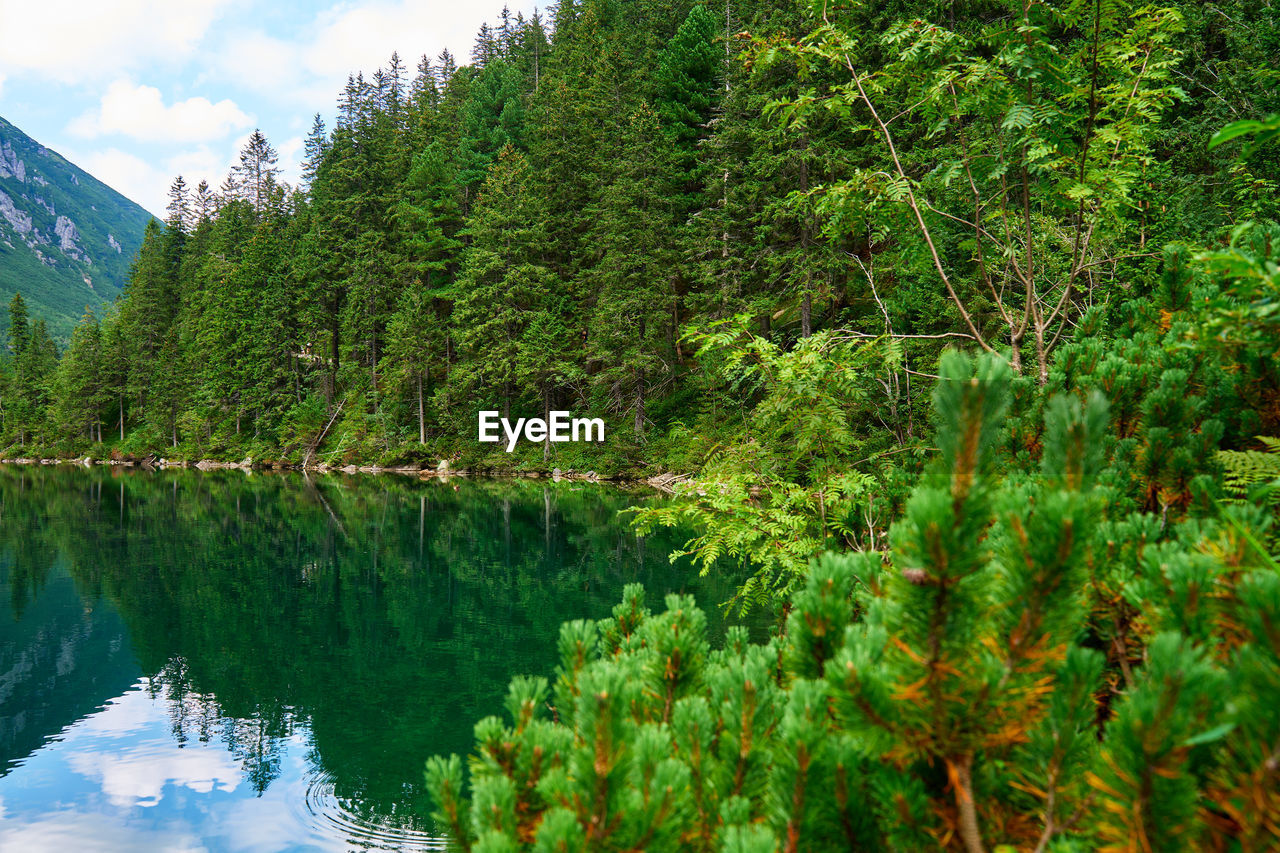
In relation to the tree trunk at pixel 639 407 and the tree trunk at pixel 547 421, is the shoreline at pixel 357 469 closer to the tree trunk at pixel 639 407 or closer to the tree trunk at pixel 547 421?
the tree trunk at pixel 547 421

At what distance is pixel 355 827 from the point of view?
513 centimetres

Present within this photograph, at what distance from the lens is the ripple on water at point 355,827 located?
487 centimetres

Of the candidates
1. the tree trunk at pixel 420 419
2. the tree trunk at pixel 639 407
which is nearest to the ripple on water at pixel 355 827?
the tree trunk at pixel 639 407

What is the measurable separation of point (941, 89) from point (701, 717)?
401 cm

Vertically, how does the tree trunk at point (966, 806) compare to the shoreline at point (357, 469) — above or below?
above

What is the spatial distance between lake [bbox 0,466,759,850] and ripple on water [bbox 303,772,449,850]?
16mm

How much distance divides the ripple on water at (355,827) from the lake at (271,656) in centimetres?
2

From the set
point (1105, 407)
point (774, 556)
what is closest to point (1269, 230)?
point (1105, 407)

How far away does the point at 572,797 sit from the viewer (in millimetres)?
1176

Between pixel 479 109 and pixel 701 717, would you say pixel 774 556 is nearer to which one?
pixel 701 717

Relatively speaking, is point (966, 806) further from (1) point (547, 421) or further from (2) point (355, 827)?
(1) point (547, 421)

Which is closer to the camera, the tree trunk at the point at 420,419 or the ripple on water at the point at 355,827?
the ripple on water at the point at 355,827

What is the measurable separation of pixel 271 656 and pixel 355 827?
4982 millimetres

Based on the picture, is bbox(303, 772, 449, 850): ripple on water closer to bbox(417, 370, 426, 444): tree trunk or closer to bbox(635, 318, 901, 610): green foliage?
bbox(635, 318, 901, 610): green foliage
